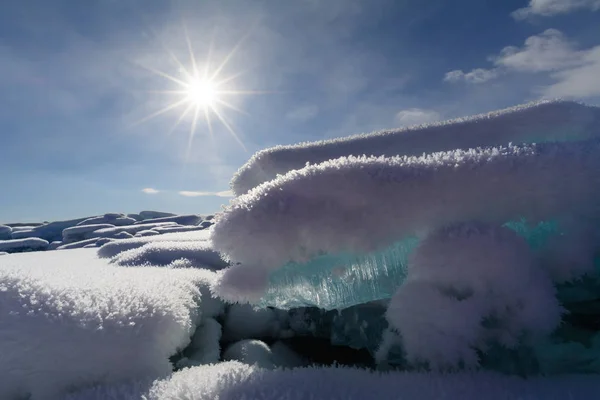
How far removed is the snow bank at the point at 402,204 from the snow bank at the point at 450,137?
1190 mm

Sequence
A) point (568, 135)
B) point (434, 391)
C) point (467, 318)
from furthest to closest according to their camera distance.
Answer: point (568, 135), point (467, 318), point (434, 391)

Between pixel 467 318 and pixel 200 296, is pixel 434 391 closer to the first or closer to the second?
pixel 467 318

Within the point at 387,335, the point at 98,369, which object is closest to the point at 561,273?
the point at 387,335

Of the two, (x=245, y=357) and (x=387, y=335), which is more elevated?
(x=387, y=335)

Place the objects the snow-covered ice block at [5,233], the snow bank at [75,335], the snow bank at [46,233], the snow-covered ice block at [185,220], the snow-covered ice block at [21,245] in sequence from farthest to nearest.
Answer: the snow bank at [46,233] → the snow-covered ice block at [185,220] → the snow-covered ice block at [5,233] → the snow-covered ice block at [21,245] → the snow bank at [75,335]

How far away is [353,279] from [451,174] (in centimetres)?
52

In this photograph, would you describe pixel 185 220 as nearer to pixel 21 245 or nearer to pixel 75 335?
pixel 21 245

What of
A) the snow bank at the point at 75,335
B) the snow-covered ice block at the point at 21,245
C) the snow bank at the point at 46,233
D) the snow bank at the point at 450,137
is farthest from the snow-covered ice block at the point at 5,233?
the snow bank at the point at 75,335

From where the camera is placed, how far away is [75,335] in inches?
47.0

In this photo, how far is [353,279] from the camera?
4.65 ft

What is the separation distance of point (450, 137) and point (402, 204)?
4.77 ft

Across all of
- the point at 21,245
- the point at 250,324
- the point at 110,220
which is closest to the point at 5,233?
the point at 110,220

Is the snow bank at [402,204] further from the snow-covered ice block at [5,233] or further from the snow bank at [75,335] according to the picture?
the snow-covered ice block at [5,233]

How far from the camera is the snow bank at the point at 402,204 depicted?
123cm
